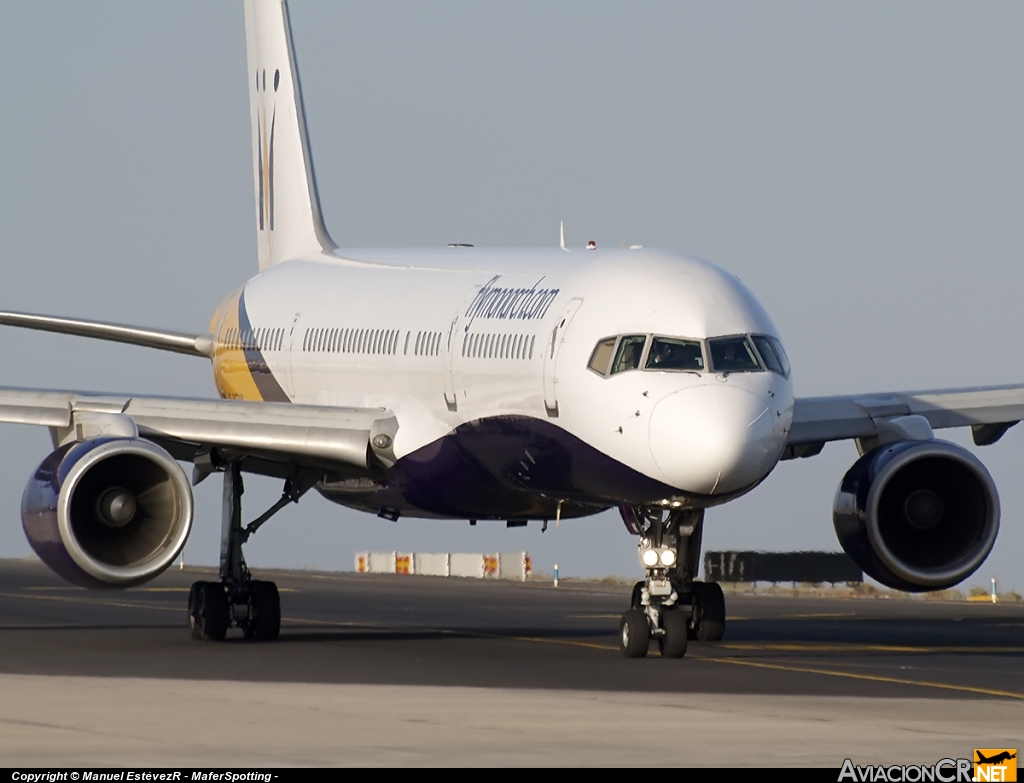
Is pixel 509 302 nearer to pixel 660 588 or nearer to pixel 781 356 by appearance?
pixel 781 356

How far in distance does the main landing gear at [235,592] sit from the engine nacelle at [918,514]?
294 inches

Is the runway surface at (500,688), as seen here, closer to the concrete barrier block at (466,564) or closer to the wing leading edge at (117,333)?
the wing leading edge at (117,333)

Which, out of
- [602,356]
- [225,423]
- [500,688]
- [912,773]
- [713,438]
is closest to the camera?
[912,773]

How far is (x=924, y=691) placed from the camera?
20.6 meters

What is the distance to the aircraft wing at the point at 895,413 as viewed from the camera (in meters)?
28.0

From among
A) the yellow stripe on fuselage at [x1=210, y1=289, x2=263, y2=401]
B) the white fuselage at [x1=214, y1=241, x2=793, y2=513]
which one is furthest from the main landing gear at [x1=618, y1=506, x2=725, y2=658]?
the yellow stripe on fuselage at [x1=210, y1=289, x2=263, y2=401]

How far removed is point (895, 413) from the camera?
93.8ft

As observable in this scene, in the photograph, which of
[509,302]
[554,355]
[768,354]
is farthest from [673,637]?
[509,302]

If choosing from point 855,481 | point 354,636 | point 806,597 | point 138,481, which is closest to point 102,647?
point 138,481

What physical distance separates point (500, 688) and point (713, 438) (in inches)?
154

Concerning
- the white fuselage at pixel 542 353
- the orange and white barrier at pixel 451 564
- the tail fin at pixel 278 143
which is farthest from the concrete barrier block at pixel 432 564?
the white fuselage at pixel 542 353

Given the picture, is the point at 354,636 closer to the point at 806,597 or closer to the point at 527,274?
the point at 527,274

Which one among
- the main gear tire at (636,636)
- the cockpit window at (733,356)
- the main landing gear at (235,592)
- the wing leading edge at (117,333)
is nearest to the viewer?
the cockpit window at (733,356)

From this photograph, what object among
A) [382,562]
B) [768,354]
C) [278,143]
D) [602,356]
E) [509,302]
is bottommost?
[382,562]
